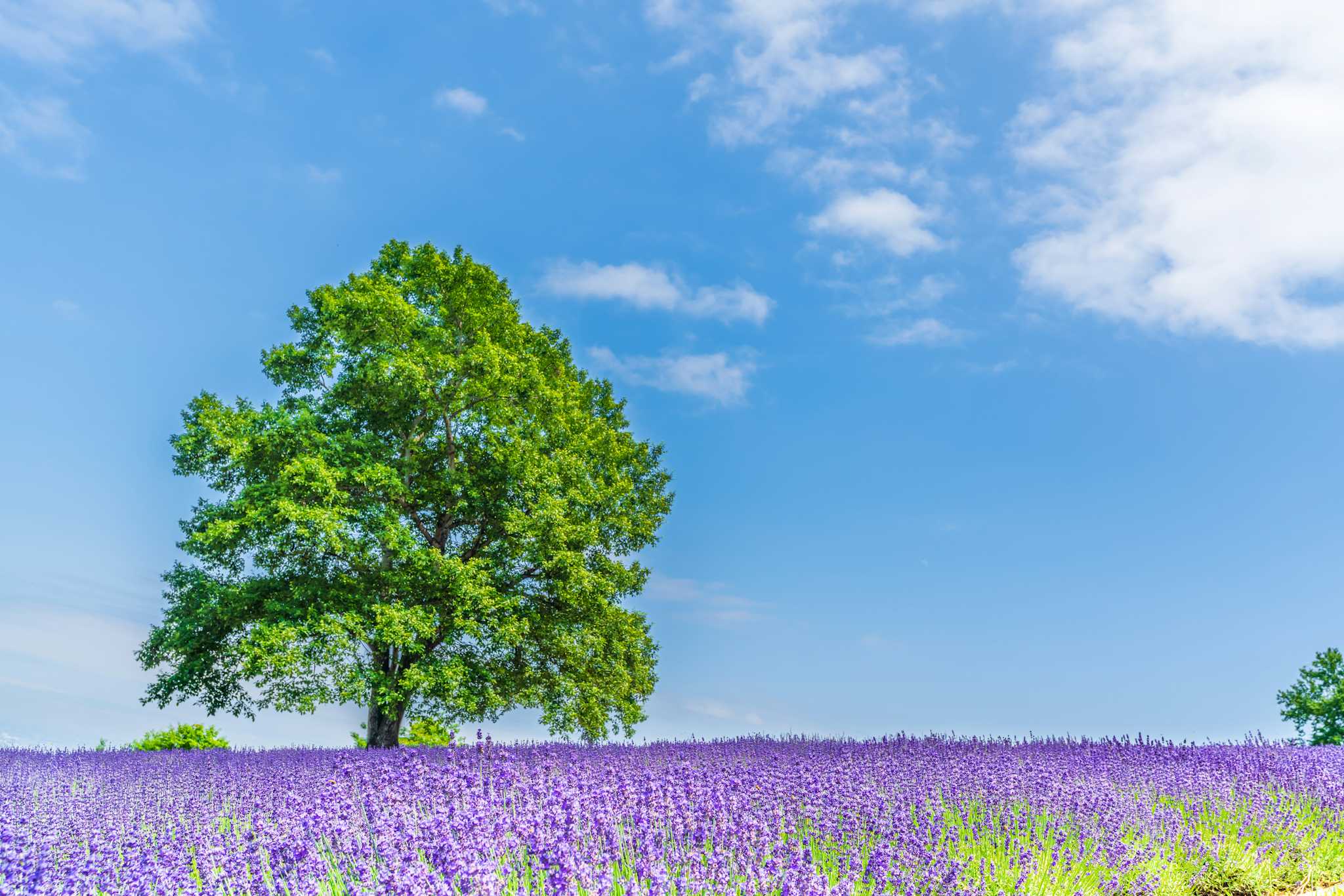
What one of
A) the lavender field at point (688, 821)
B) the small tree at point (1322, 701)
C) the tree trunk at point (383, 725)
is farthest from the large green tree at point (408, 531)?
the small tree at point (1322, 701)

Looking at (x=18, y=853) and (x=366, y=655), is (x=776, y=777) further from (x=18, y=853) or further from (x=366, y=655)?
(x=366, y=655)

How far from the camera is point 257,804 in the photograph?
26.5 feet

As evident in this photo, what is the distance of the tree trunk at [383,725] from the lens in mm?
15164

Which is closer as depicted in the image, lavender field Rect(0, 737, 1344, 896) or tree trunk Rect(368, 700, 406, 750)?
lavender field Rect(0, 737, 1344, 896)

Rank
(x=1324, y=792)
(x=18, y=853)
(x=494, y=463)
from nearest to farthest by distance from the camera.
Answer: (x=18, y=853) → (x=1324, y=792) → (x=494, y=463)

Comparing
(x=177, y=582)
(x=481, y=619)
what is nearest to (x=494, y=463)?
(x=481, y=619)

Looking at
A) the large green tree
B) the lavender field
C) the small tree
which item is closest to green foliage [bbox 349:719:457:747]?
the large green tree

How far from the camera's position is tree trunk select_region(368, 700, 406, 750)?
1516 centimetres

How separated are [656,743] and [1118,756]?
5813mm

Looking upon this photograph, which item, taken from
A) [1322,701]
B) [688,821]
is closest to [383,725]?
[688,821]

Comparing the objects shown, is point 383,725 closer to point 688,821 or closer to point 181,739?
point 181,739

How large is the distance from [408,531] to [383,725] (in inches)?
139

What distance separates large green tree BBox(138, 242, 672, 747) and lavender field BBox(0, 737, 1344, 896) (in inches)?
132

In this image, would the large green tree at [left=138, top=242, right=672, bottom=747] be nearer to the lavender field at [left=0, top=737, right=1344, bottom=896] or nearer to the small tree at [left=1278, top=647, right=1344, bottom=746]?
the lavender field at [left=0, top=737, right=1344, bottom=896]
